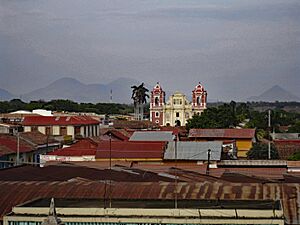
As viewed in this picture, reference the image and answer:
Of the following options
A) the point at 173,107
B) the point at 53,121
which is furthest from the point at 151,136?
the point at 173,107

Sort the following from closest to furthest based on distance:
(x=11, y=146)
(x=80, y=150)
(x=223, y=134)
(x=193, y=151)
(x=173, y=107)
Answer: (x=193, y=151), (x=80, y=150), (x=11, y=146), (x=223, y=134), (x=173, y=107)

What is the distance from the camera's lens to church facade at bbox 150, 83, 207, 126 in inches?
3265

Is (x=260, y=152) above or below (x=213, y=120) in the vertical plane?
below

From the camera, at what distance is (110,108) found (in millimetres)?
118875

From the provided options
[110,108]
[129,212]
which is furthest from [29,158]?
[110,108]

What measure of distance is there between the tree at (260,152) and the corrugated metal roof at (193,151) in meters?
10.6

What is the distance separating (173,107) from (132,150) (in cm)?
5176

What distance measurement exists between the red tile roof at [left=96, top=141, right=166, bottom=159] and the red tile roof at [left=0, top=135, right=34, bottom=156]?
554 cm

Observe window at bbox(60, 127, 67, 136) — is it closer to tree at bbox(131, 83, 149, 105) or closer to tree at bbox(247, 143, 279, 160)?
tree at bbox(247, 143, 279, 160)

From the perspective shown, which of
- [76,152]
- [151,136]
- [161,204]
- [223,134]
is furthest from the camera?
[223,134]

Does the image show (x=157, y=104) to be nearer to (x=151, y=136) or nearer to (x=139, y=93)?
(x=139, y=93)

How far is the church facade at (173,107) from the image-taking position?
8293 centimetres

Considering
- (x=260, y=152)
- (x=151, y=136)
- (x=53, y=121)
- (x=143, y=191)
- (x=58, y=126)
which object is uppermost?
(x=53, y=121)

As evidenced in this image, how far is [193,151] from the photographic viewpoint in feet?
101
